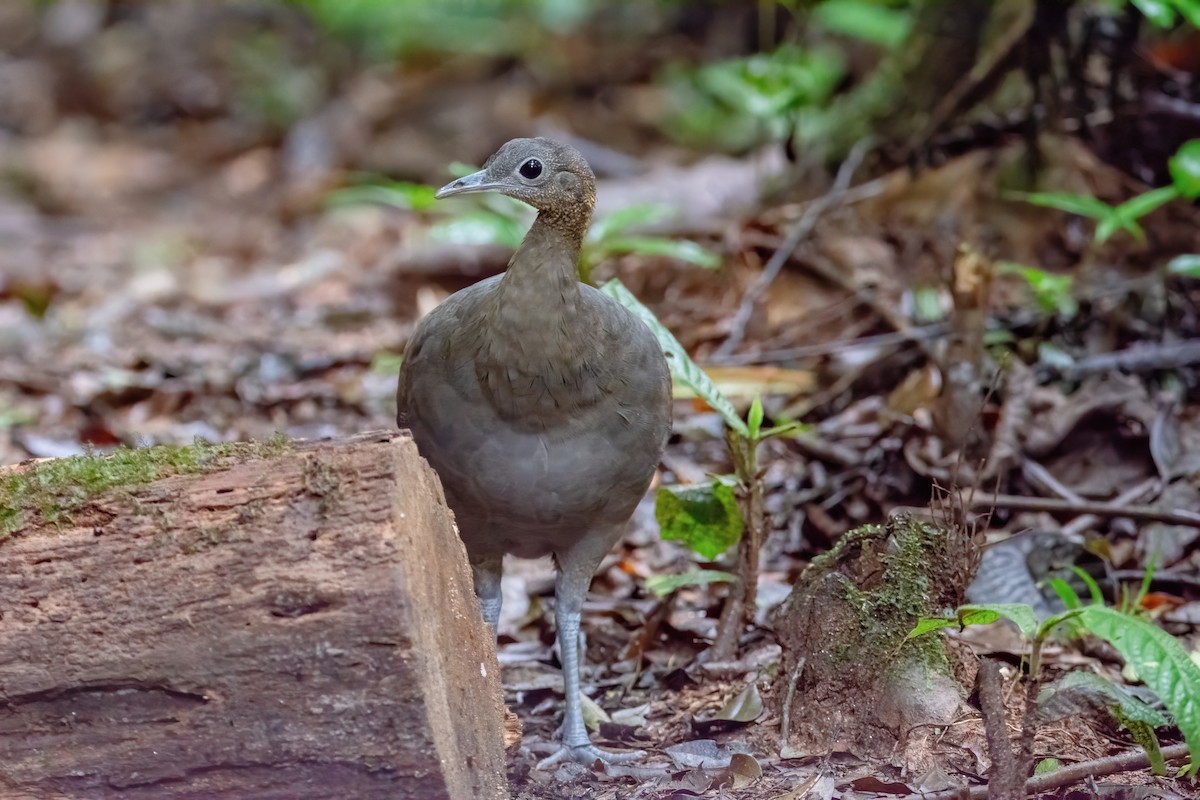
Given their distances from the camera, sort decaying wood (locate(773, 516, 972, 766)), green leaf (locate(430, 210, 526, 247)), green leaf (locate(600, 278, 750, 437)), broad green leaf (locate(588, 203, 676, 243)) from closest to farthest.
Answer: decaying wood (locate(773, 516, 972, 766)), green leaf (locate(600, 278, 750, 437)), broad green leaf (locate(588, 203, 676, 243)), green leaf (locate(430, 210, 526, 247))

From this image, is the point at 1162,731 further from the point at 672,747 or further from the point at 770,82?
the point at 770,82

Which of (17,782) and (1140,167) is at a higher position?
→ (1140,167)

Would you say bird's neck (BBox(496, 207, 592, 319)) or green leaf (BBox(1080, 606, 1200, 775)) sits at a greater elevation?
bird's neck (BBox(496, 207, 592, 319))

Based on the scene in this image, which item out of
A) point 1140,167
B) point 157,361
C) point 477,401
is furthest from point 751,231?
point 477,401

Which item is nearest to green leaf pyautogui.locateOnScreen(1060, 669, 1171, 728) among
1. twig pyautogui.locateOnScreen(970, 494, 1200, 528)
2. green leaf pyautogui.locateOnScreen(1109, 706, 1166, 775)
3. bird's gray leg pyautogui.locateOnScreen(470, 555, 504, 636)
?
green leaf pyautogui.locateOnScreen(1109, 706, 1166, 775)

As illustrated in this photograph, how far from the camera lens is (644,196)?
10258 millimetres

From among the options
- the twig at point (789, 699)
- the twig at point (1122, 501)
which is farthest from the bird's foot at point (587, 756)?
the twig at point (1122, 501)

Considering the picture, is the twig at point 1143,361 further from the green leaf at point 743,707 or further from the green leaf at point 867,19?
the green leaf at point 867,19

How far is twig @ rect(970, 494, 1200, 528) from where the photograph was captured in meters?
4.48

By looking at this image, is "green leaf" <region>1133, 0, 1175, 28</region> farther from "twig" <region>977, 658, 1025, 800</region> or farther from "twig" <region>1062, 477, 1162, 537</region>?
"twig" <region>977, 658, 1025, 800</region>

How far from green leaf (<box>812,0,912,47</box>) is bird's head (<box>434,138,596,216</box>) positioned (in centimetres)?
509

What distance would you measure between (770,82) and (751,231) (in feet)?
3.17

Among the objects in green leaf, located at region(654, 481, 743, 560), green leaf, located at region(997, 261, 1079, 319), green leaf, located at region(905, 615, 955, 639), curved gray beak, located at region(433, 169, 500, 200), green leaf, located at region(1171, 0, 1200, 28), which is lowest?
green leaf, located at region(654, 481, 743, 560)

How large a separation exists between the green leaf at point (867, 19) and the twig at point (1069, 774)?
6.15 m
